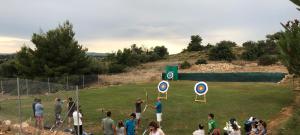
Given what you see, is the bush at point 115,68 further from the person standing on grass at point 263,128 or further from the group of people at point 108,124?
the person standing on grass at point 263,128

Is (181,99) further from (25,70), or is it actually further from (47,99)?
(25,70)

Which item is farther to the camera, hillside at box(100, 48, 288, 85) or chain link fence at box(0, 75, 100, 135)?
hillside at box(100, 48, 288, 85)

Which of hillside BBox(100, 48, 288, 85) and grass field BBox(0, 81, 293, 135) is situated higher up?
hillside BBox(100, 48, 288, 85)

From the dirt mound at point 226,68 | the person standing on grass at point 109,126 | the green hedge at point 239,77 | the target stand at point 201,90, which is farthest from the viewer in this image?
the dirt mound at point 226,68

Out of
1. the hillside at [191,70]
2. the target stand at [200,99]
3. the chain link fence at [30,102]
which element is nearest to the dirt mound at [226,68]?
the hillside at [191,70]

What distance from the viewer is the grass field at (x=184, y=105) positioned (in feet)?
95.3

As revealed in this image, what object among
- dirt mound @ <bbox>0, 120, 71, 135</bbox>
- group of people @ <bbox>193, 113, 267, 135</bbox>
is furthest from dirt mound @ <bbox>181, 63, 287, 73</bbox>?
dirt mound @ <bbox>0, 120, 71, 135</bbox>

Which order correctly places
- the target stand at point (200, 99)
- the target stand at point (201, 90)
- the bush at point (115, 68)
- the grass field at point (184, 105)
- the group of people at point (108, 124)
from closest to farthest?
the group of people at point (108, 124)
the grass field at point (184, 105)
the target stand at point (201, 90)
the target stand at point (200, 99)
the bush at point (115, 68)

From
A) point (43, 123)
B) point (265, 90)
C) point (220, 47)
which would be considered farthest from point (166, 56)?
point (43, 123)

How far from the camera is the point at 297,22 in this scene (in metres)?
35.2

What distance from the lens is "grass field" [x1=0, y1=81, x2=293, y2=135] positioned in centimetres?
2906

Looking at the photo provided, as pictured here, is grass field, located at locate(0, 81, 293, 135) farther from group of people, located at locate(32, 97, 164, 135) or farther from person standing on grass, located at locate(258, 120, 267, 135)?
person standing on grass, located at locate(258, 120, 267, 135)

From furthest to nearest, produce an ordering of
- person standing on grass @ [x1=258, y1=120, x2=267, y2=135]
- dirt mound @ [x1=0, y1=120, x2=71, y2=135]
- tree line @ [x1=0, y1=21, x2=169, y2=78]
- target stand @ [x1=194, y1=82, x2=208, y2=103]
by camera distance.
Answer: tree line @ [x1=0, y1=21, x2=169, y2=78] < target stand @ [x1=194, y1=82, x2=208, y2=103] < dirt mound @ [x1=0, y1=120, x2=71, y2=135] < person standing on grass @ [x1=258, y1=120, x2=267, y2=135]

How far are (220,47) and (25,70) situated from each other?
4929cm
